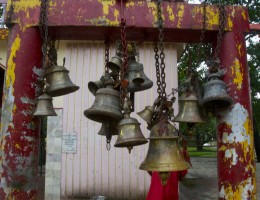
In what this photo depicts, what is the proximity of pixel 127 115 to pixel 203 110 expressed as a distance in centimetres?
82

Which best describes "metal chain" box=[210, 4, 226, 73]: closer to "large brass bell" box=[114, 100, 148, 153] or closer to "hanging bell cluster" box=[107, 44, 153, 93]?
"hanging bell cluster" box=[107, 44, 153, 93]

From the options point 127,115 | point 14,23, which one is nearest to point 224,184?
point 127,115

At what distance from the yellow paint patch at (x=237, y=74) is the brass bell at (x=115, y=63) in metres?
1.02

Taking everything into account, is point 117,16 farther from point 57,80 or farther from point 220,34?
point 220,34

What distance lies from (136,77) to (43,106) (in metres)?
0.86

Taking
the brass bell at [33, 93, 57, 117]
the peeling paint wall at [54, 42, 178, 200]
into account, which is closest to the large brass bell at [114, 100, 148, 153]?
the brass bell at [33, 93, 57, 117]

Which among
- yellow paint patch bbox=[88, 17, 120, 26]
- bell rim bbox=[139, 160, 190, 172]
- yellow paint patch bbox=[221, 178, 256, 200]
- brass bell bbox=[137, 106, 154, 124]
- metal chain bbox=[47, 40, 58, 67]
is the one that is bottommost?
yellow paint patch bbox=[221, 178, 256, 200]

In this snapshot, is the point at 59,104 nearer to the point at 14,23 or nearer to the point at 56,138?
the point at 56,138

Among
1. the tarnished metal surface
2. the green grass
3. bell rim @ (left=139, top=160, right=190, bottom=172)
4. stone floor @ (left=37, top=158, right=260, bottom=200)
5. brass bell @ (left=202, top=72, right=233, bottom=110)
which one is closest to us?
bell rim @ (left=139, top=160, right=190, bottom=172)

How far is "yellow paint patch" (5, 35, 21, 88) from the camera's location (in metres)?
2.92

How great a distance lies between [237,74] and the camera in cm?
296

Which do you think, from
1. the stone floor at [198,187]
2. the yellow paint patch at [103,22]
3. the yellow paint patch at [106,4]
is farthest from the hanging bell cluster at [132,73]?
the stone floor at [198,187]

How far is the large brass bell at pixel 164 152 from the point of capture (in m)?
2.48

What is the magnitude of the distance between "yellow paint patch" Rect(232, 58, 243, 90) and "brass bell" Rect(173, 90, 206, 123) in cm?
39
